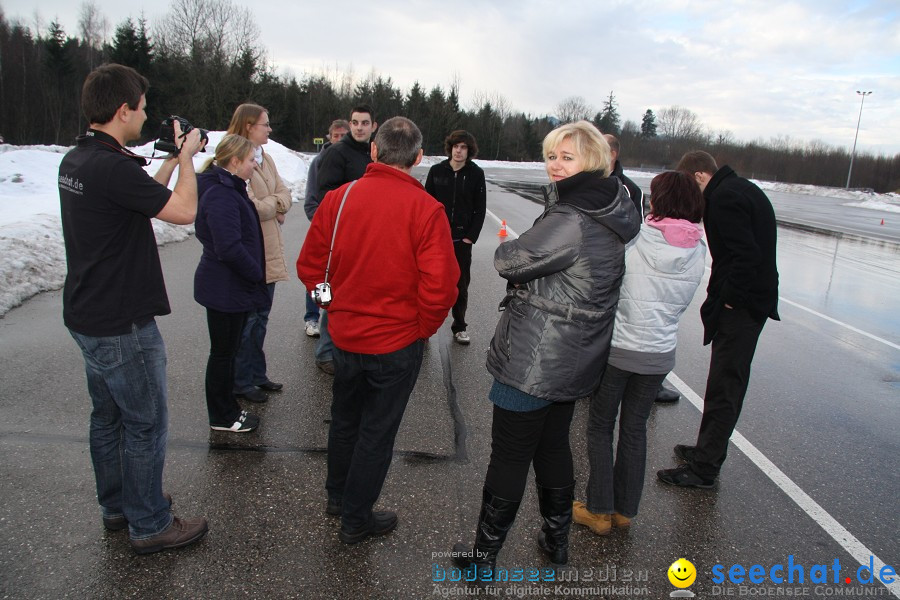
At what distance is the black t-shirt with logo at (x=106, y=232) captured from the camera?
2.29 metres

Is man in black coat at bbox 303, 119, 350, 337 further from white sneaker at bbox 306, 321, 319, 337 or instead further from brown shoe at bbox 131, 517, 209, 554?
brown shoe at bbox 131, 517, 209, 554

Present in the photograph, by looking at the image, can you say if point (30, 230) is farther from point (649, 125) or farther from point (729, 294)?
point (649, 125)

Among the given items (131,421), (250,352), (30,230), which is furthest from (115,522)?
(30,230)

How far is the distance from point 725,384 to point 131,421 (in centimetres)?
329

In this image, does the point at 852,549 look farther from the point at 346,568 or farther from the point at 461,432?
the point at 346,568

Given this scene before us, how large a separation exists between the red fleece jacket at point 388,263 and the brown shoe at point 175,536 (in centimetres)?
117

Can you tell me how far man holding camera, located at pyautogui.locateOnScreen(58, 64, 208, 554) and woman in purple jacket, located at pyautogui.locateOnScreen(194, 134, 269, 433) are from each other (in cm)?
80

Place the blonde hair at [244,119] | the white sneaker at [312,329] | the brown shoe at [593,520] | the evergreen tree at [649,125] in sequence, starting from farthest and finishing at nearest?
the evergreen tree at [649,125], the white sneaker at [312,329], the blonde hair at [244,119], the brown shoe at [593,520]

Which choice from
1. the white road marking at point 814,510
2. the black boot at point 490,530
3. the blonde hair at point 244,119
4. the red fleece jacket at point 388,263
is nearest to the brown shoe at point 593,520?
the black boot at point 490,530

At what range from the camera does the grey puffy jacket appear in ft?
7.68

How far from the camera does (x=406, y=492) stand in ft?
10.9

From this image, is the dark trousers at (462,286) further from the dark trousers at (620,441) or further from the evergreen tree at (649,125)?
the evergreen tree at (649,125)

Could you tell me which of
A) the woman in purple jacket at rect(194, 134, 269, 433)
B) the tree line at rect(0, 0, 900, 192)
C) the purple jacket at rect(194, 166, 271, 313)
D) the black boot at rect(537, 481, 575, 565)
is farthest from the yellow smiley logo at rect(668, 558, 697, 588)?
the tree line at rect(0, 0, 900, 192)

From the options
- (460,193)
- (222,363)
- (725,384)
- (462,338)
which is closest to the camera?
(725,384)
